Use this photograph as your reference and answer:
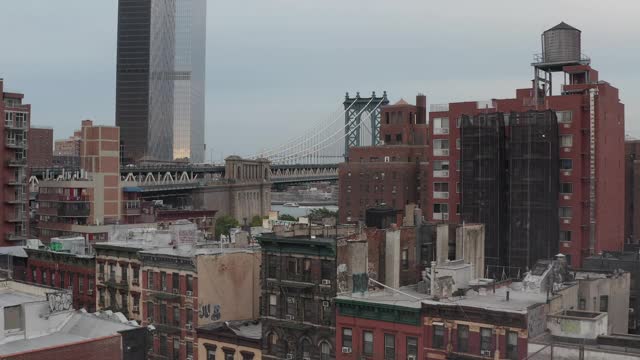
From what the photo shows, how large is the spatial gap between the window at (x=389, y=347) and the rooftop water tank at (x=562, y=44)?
186 feet

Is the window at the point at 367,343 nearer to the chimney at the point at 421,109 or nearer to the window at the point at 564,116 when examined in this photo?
the window at the point at 564,116

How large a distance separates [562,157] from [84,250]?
48367 mm

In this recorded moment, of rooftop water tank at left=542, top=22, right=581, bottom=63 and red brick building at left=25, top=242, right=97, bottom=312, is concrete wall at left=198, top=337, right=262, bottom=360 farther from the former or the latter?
rooftop water tank at left=542, top=22, right=581, bottom=63

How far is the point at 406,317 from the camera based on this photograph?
150ft

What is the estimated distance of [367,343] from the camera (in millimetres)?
47375

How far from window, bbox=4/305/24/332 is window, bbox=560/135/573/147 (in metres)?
57.3

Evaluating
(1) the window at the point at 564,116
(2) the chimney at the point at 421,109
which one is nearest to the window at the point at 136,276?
(1) the window at the point at 564,116

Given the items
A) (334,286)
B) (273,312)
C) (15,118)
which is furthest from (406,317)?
(15,118)

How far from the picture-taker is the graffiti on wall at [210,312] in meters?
56.7

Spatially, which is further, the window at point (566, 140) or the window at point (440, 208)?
the window at point (440, 208)

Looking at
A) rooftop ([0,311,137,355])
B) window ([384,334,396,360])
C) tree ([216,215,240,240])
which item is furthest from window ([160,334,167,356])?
tree ([216,215,240,240])

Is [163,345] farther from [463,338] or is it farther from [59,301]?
[463,338]

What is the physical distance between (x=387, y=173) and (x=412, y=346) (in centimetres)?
8303

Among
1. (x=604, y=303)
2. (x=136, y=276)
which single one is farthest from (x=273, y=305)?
(x=604, y=303)
